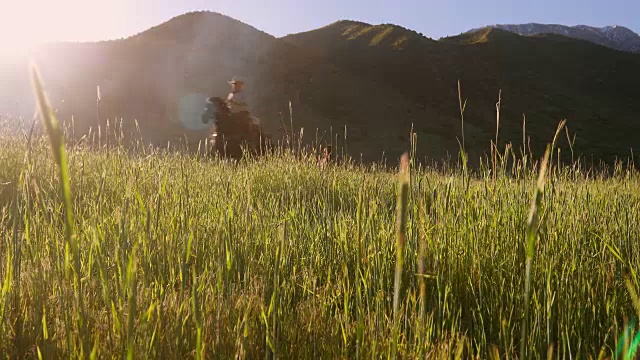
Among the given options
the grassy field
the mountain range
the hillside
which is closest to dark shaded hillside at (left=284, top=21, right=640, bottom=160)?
the mountain range

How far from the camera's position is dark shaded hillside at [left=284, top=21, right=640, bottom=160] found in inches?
1292

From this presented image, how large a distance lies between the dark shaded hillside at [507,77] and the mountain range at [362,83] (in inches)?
5.7

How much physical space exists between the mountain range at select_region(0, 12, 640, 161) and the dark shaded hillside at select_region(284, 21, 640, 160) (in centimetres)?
15

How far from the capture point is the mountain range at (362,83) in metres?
27.3

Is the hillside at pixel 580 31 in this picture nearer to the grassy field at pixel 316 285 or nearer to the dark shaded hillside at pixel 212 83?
the dark shaded hillside at pixel 212 83

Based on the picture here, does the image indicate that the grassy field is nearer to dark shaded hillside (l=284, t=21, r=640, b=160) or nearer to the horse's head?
the horse's head

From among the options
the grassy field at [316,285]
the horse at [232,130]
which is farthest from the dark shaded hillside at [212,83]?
the grassy field at [316,285]

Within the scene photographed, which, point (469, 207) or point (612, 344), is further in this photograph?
point (469, 207)

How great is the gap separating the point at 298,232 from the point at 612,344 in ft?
4.36

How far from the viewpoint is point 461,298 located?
1.77 metres

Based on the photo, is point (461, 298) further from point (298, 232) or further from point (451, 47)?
point (451, 47)

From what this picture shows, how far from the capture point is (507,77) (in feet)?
132

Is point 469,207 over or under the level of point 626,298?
over

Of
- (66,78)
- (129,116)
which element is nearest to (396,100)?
(129,116)
